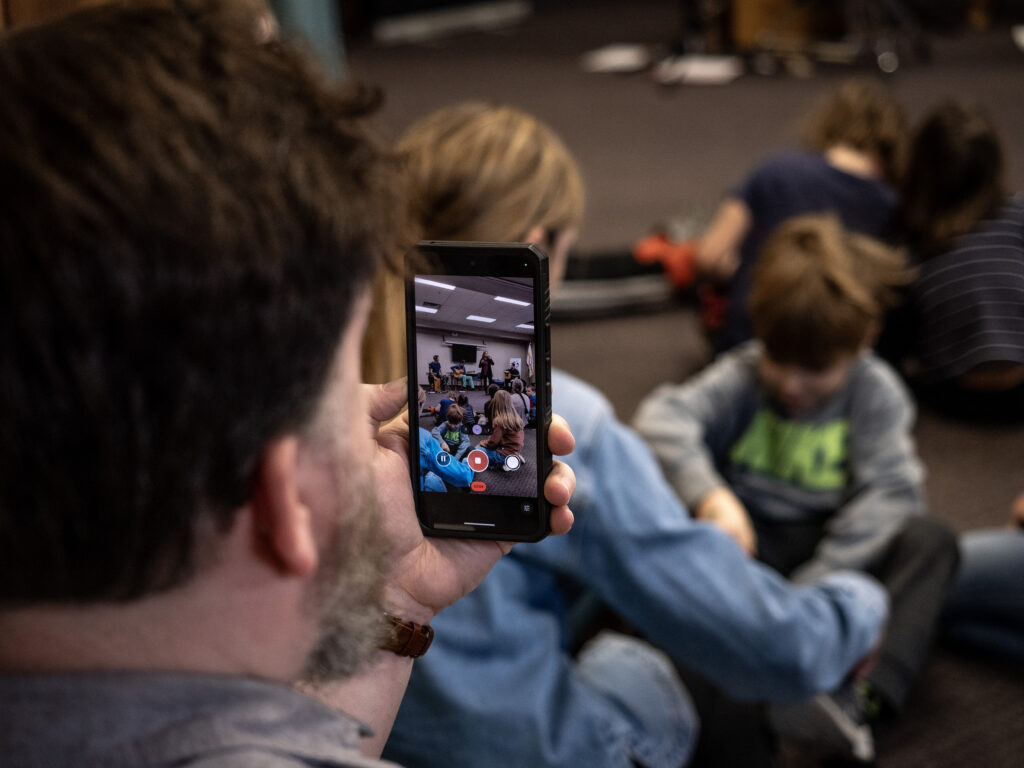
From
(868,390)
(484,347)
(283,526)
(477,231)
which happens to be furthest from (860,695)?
(283,526)

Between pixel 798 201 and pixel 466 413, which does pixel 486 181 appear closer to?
pixel 466 413

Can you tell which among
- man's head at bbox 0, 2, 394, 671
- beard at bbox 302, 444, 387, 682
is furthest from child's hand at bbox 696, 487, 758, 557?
man's head at bbox 0, 2, 394, 671

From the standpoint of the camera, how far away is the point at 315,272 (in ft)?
1.71

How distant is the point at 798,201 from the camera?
2.56 m

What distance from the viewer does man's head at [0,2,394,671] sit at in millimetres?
450

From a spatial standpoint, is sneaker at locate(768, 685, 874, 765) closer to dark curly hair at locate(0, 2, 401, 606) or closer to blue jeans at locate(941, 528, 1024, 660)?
blue jeans at locate(941, 528, 1024, 660)

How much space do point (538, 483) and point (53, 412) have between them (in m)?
0.42

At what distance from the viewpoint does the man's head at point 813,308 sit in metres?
1.78

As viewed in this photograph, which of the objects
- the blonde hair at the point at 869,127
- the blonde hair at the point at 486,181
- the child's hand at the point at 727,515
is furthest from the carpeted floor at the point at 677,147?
the blonde hair at the point at 869,127

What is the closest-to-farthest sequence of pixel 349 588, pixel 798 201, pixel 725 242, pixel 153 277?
1. pixel 153 277
2. pixel 349 588
3. pixel 798 201
4. pixel 725 242

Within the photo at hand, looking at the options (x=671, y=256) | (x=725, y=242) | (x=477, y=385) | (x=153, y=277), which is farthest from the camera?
(x=671, y=256)

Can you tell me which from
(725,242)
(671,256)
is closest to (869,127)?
(725,242)

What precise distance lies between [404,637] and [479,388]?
0.22m

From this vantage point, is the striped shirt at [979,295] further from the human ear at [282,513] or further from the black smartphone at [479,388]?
the human ear at [282,513]
